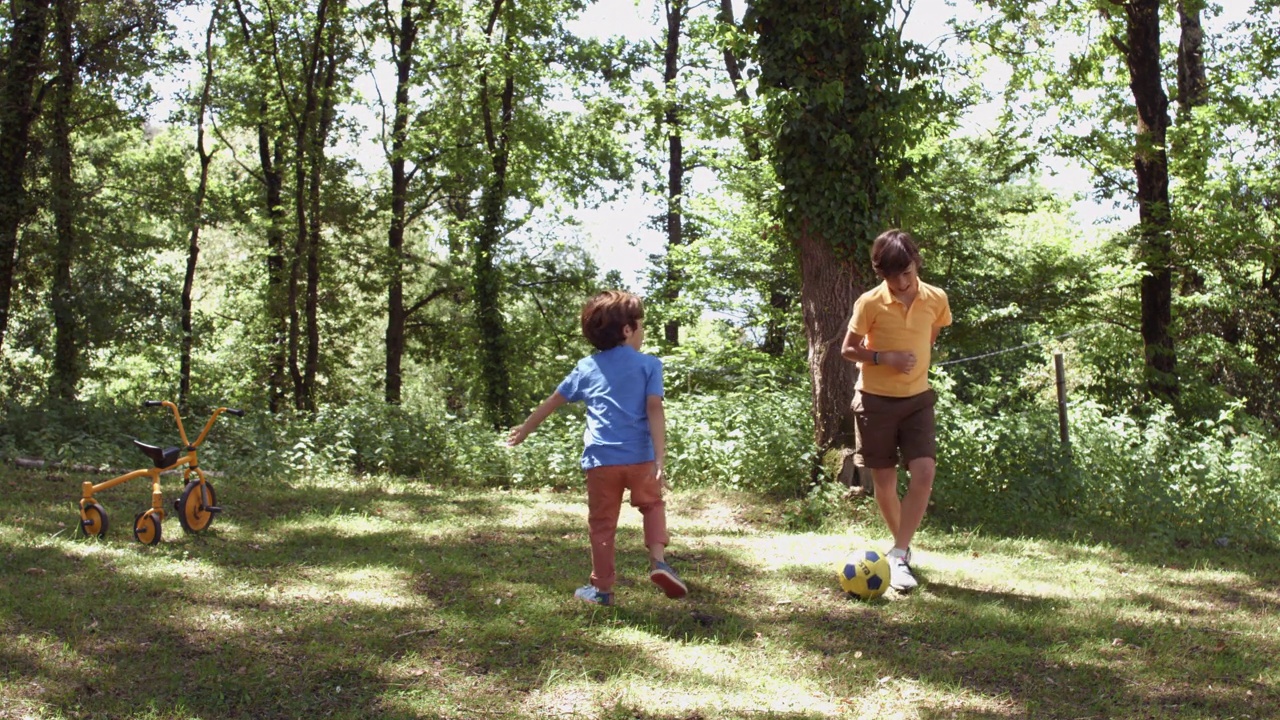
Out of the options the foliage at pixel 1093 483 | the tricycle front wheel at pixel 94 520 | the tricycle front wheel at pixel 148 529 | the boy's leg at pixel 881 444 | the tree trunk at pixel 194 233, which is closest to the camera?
the boy's leg at pixel 881 444

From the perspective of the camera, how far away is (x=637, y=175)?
26.9 m

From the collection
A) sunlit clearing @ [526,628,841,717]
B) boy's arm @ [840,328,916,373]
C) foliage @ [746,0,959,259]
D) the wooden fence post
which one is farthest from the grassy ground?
foliage @ [746,0,959,259]

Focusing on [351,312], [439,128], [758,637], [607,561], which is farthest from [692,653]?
[351,312]

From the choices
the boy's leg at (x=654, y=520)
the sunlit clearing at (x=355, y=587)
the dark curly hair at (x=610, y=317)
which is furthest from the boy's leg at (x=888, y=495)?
the sunlit clearing at (x=355, y=587)

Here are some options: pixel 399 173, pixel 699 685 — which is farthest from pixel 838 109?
pixel 399 173

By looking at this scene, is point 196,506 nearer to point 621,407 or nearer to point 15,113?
point 621,407

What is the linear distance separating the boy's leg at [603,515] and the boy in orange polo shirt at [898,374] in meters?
1.46

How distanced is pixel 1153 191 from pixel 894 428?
10494mm

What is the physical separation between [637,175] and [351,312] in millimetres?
8220

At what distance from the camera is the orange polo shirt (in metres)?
5.52

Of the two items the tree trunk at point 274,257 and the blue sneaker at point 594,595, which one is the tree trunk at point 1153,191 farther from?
the tree trunk at point 274,257

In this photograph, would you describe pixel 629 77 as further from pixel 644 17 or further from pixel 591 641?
pixel 591 641

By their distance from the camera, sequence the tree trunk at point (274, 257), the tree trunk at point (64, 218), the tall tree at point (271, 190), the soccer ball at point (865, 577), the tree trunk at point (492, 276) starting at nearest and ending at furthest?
the soccer ball at point (865, 577) < the tree trunk at point (64, 218) < the tree trunk at point (274, 257) < the tall tree at point (271, 190) < the tree trunk at point (492, 276)

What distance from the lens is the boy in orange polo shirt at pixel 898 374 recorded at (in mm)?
5461
